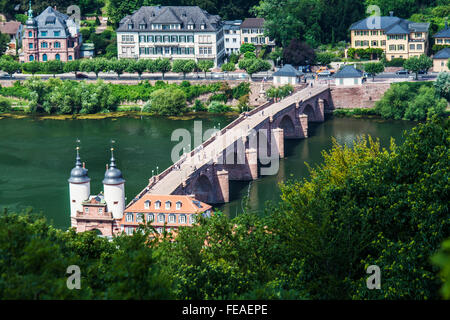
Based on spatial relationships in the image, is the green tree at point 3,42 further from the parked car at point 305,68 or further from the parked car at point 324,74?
the parked car at point 324,74

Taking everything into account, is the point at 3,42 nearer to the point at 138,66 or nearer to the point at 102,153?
the point at 138,66


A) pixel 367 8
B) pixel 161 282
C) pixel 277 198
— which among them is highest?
pixel 367 8

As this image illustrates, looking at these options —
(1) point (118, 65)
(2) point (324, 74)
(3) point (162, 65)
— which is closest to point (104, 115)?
(1) point (118, 65)

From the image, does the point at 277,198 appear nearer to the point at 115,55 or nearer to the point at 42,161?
the point at 42,161

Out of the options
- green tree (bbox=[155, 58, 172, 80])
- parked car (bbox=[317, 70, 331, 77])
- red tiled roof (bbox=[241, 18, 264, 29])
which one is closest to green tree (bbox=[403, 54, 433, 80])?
parked car (bbox=[317, 70, 331, 77])

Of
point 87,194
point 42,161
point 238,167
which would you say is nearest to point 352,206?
point 87,194

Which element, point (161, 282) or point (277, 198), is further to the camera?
point (277, 198)
